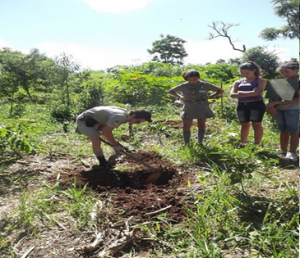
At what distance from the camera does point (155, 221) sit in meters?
2.34

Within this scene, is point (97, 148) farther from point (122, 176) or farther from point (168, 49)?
point (168, 49)

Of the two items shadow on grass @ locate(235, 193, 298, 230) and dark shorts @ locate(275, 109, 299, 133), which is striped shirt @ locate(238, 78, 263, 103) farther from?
shadow on grass @ locate(235, 193, 298, 230)

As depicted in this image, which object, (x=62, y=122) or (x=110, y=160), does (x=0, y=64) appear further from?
(x=110, y=160)

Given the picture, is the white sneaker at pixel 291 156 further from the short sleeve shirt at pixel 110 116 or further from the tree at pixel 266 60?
the tree at pixel 266 60

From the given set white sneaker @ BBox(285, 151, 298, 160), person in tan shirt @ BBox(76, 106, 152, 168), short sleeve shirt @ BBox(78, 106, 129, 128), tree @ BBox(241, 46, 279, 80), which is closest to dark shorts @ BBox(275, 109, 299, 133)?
white sneaker @ BBox(285, 151, 298, 160)

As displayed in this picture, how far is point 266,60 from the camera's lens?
35.4ft

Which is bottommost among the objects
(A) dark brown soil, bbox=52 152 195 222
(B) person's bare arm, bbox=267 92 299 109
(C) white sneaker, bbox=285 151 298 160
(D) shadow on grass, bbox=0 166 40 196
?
(A) dark brown soil, bbox=52 152 195 222

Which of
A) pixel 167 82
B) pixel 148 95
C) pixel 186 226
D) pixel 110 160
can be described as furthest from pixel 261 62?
pixel 186 226

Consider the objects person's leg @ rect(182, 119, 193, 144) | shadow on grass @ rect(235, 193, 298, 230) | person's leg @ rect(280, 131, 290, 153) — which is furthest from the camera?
person's leg @ rect(182, 119, 193, 144)

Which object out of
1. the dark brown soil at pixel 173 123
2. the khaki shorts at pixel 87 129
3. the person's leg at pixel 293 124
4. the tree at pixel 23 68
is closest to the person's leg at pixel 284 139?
the person's leg at pixel 293 124

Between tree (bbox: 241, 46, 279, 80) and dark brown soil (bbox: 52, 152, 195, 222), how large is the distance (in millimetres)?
8316

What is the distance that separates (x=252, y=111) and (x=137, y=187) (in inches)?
75.2

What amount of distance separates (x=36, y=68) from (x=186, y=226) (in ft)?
38.9

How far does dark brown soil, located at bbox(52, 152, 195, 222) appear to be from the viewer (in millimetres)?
2535
